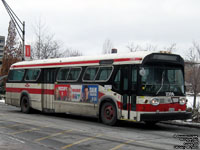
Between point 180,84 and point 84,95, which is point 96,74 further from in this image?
point 180,84

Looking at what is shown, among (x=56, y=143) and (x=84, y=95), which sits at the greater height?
(x=84, y=95)

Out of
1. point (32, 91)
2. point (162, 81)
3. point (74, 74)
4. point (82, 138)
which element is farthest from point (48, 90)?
point (82, 138)

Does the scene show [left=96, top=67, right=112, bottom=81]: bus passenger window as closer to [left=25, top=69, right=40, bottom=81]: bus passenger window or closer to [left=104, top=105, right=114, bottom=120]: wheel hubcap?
[left=104, top=105, right=114, bottom=120]: wheel hubcap

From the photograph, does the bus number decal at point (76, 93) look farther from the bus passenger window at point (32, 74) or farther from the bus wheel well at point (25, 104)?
the bus wheel well at point (25, 104)

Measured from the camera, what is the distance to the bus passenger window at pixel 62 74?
16.6 metres

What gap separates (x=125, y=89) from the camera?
13172mm

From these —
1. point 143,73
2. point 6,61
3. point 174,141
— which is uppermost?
point 6,61

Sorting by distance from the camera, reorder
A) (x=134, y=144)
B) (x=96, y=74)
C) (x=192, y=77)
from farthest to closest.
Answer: (x=192, y=77), (x=96, y=74), (x=134, y=144)

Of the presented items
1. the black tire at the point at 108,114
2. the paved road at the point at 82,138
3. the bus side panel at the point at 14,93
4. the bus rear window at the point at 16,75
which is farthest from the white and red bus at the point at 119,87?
the bus side panel at the point at 14,93

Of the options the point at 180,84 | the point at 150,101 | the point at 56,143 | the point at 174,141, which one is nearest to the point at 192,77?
the point at 180,84

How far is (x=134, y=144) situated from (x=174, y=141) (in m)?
1.35

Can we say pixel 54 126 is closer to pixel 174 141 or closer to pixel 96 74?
pixel 96 74

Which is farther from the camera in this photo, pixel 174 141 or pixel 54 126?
pixel 54 126

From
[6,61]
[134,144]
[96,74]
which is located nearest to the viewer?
[134,144]
